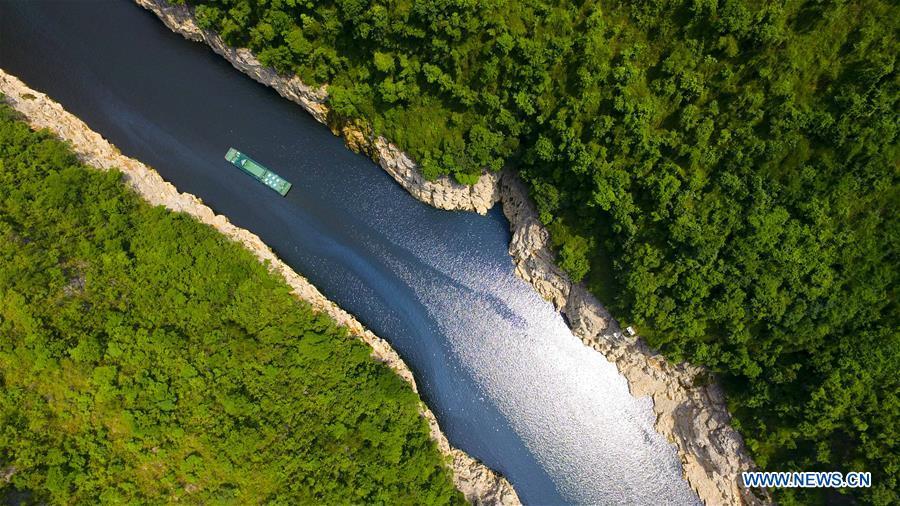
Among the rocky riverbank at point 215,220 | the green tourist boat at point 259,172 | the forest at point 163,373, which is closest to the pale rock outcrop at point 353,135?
the green tourist boat at point 259,172

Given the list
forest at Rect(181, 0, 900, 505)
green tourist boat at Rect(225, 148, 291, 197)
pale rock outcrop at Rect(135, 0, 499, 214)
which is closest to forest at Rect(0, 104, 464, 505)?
green tourist boat at Rect(225, 148, 291, 197)

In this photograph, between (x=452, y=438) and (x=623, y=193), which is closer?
(x=623, y=193)

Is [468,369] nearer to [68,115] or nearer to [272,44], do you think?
[272,44]

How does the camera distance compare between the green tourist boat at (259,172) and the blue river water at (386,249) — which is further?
the green tourist boat at (259,172)

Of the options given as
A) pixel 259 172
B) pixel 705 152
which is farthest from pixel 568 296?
pixel 259 172

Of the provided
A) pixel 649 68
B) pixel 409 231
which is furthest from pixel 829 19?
pixel 409 231

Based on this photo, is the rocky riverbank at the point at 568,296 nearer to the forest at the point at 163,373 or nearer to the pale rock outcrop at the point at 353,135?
the pale rock outcrop at the point at 353,135

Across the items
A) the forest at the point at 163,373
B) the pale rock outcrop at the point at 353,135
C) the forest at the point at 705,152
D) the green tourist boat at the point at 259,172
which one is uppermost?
the forest at the point at 705,152
